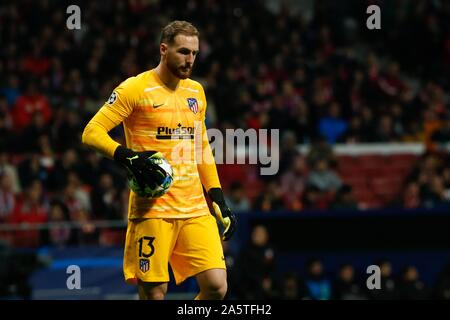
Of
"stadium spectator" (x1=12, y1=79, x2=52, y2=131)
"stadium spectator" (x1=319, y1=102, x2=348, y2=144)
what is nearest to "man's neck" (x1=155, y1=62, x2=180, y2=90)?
"stadium spectator" (x1=12, y1=79, x2=52, y2=131)

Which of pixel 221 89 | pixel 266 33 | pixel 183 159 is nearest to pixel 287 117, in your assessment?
pixel 221 89

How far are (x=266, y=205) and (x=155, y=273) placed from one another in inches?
254

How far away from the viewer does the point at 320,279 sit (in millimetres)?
12594

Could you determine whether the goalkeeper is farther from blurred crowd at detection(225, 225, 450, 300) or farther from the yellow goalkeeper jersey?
blurred crowd at detection(225, 225, 450, 300)

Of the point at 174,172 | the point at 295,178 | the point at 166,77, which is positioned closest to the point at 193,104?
the point at 166,77

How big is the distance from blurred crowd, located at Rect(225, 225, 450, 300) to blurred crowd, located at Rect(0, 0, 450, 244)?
126cm

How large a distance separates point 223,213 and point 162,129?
0.74 m

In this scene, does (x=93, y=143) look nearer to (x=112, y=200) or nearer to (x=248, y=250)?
(x=248, y=250)

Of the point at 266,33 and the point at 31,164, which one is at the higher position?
the point at 266,33

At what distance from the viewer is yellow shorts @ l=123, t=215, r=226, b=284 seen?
7.21 meters

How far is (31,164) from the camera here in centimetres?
1398

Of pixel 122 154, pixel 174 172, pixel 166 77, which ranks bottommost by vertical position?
pixel 174 172

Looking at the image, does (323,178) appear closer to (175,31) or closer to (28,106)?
(28,106)

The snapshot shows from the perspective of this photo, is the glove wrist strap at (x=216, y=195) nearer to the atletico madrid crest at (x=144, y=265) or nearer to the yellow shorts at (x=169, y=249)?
the yellow shorts at (x=169, y=249)
